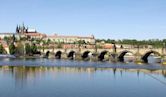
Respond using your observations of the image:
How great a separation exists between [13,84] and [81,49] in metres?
79.4

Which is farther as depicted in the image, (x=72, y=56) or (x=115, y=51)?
(x=72, y=56)

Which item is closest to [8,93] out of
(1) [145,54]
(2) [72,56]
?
(1) [145,54]

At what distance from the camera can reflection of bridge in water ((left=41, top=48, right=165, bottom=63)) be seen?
3652 inches

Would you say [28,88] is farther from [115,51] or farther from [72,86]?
[115,51]

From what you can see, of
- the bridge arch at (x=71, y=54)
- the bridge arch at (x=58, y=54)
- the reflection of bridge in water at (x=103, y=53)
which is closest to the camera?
the reflection of bridge in water at (x=103, y=53)

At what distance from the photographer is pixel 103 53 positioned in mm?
111188

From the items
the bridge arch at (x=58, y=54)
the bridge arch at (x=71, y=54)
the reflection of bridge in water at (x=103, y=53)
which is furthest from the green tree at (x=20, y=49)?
the bridge arch at (x=71, y=54)

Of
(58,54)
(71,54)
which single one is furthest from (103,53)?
(58,54)

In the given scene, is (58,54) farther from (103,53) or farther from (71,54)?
(103,53)

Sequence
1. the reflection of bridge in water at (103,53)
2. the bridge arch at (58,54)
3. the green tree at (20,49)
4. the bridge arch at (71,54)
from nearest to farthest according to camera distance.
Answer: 1. the reflection of bridge in water at (103,53)
2. the bridge arch at (71,54)
3. the bridge arch at (58,54)
4. the green tree at (20,49)

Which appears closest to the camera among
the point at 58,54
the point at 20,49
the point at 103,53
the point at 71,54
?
the point at 103,53

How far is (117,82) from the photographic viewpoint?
137ft

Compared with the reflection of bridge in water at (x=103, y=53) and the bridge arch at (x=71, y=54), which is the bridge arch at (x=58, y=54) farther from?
the bridge arch at (x=71, y=54)

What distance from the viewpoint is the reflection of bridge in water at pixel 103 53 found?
9275 centimetres
